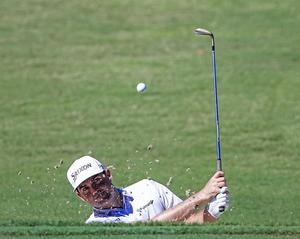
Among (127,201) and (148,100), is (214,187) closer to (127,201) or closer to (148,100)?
(127,201)

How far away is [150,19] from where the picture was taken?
22844 mm

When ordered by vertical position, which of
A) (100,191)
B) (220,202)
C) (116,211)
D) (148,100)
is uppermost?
(220,202)

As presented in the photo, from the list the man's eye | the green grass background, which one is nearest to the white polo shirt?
the man's eye

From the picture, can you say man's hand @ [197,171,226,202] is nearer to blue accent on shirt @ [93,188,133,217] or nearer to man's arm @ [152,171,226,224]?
man's arm @ [152,171,226,224]

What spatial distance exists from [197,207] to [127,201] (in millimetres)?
759

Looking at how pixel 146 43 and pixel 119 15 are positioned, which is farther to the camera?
pixel 119 15

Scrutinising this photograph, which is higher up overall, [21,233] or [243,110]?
[21,233]

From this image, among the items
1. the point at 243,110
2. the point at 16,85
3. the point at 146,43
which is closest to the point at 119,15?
the point at 146,43

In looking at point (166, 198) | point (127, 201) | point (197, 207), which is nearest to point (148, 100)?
point (166, 198)

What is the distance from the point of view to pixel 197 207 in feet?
30.0

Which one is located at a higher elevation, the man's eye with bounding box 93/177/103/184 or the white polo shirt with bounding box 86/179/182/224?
the man's eye with bounding box 93/177/103/184

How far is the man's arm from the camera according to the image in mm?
9039

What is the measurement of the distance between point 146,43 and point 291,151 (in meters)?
6.05

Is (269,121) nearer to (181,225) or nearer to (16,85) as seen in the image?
(16,85)
